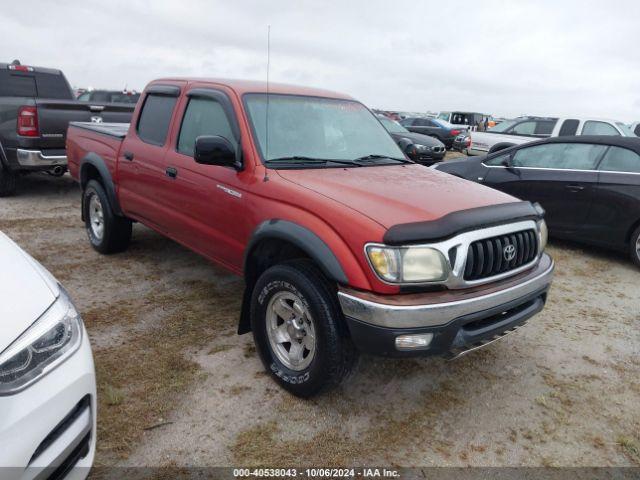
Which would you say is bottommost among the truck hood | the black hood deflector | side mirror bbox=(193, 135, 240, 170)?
the black hood deflector

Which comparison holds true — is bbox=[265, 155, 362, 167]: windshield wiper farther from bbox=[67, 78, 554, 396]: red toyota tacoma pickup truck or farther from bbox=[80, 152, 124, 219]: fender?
bbox=[80, 152, 124, 219]: fender

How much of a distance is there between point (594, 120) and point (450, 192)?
1001 centimetres

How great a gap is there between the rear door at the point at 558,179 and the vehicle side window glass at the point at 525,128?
6.24 meters

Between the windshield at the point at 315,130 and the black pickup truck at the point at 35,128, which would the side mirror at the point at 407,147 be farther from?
the black pickup truck at the point at 35,128

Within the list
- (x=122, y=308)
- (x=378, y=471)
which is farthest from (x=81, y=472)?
(x=122, y=308)

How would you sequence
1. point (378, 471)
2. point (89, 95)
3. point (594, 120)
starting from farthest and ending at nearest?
point (89, 95)
point (594, 120)
point (378, 471)

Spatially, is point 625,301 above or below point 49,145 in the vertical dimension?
below

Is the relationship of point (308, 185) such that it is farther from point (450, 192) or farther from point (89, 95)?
point (89, 95)

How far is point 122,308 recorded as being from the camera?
4039 millimetres

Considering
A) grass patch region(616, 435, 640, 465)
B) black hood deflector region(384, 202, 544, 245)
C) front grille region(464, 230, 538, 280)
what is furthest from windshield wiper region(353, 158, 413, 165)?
grass patch region(616, 435, 640, 465)

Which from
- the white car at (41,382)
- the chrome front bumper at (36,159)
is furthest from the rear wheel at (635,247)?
the chrome front bumper at (36,159)

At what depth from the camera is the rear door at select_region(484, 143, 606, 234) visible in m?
6.07

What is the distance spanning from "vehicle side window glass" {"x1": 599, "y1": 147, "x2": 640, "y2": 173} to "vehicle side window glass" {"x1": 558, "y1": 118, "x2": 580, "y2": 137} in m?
5.85

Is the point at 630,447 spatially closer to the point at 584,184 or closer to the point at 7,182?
the point at 584,184
